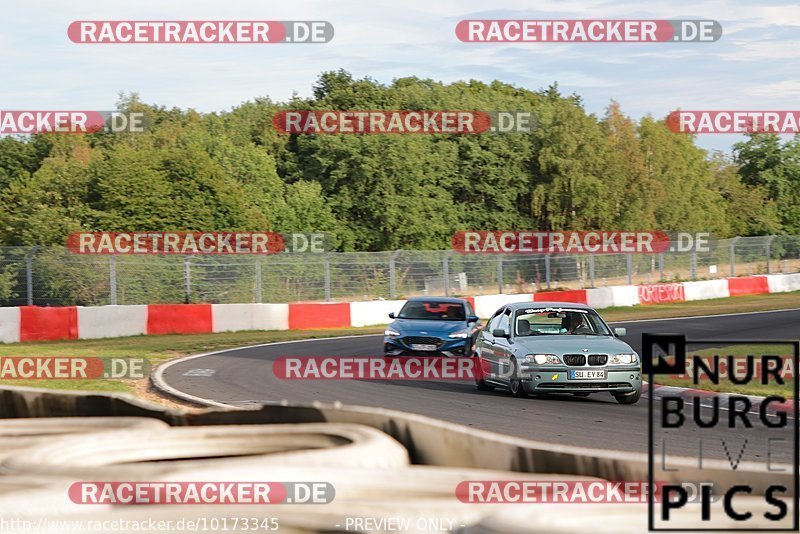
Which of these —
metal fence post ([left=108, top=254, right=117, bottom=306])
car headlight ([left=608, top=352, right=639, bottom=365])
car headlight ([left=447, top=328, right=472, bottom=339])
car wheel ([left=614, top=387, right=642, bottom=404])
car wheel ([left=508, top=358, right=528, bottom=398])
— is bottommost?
car wheel ([left=614, top=387, right=642, bottom=404])

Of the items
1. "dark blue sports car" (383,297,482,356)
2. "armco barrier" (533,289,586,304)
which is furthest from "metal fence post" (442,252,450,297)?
"dark blue sports car" (383,297,482,356)

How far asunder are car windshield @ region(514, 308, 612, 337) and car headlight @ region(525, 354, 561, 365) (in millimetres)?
847

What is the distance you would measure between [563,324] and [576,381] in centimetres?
151

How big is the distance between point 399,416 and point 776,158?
99.6m

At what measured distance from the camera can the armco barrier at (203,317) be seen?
2983 cm

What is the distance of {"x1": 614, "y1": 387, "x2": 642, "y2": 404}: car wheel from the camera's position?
663 inches

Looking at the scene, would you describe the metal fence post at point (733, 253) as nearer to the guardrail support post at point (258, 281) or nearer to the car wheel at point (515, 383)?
the guardrail support post at point (258, 281)

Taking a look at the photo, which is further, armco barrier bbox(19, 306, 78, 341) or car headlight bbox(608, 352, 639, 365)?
armco barrier bbox(19, 306, 78, 341)

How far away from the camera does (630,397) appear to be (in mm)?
16891

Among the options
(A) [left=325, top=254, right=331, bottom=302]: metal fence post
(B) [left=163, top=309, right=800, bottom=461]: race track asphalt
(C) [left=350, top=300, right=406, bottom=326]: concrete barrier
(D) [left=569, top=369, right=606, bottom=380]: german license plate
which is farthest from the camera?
(A) [left=325, top=254, right=331, bottom=302]: metal fence post

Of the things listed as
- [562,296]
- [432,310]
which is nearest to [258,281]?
[562,296]

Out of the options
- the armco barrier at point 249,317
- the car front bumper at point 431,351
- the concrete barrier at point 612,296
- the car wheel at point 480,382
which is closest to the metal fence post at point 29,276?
the armco barrier at point 249,317

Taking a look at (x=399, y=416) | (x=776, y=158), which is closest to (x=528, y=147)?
(x=776, y=158)

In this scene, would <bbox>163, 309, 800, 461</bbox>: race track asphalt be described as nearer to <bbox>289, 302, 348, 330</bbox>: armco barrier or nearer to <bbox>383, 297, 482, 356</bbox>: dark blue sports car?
<bbox>383, 297, 482, 356</bbox>: dark blue sports car
